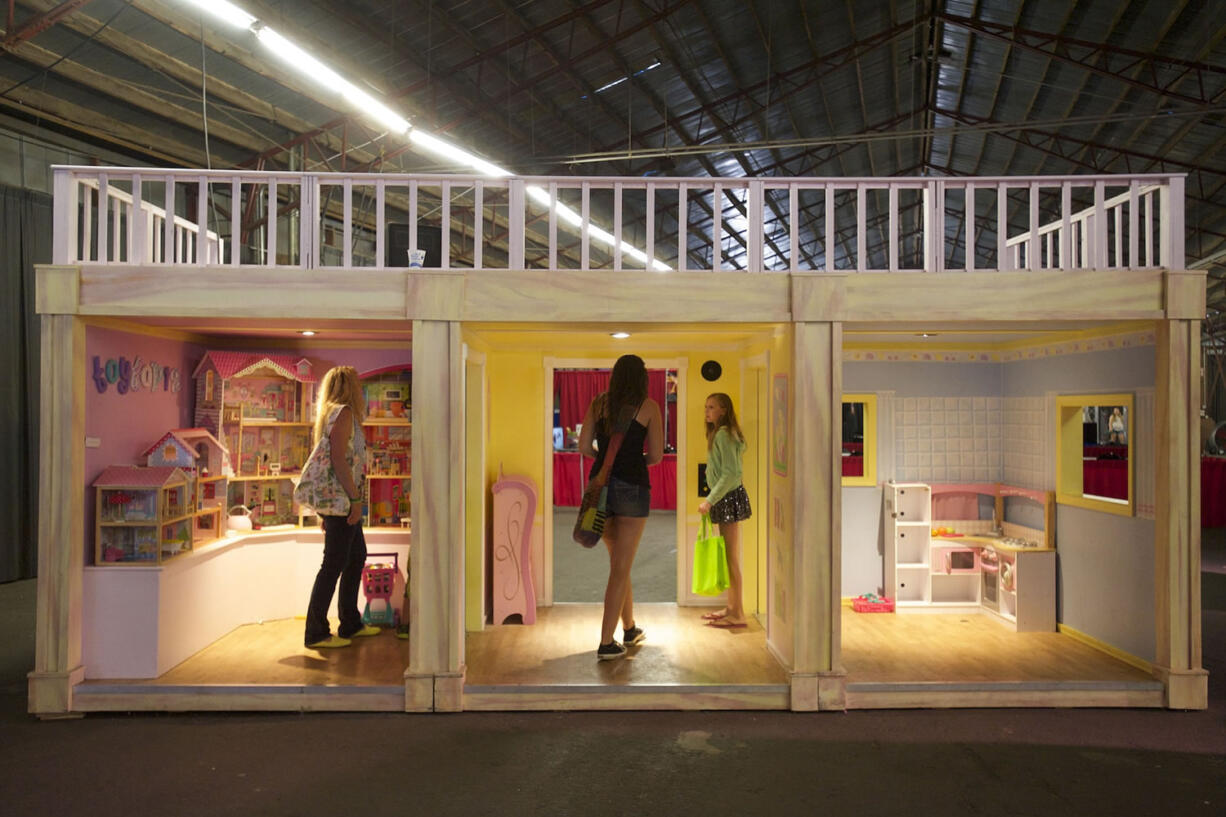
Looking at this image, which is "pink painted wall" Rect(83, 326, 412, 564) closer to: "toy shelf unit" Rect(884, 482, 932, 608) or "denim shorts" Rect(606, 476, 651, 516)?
"denim shorts" Rect(606, 476, 651, 516)

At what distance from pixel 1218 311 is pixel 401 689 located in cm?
2246

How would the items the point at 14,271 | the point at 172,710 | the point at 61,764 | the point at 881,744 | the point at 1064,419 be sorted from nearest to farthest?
the point at 61,764
the point at 881,744
the point at 172,710
the point at 1064,419
the point at 14,271

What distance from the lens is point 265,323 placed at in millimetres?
5648

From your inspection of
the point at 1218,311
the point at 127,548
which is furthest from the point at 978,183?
the point at 1218,311

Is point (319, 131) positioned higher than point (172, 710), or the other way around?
point (319, 131)

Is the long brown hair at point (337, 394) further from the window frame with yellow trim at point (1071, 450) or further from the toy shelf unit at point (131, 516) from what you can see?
the window frame with yellow trim at point (1071, 450)

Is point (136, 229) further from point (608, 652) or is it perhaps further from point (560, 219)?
point (560, 219)

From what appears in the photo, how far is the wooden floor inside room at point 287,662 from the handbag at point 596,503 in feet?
4.87

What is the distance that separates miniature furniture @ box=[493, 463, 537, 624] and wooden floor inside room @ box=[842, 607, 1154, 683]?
2.56m

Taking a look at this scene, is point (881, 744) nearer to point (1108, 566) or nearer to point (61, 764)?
point (1108, 566)

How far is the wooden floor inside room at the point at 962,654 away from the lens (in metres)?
5.61

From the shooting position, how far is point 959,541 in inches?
307

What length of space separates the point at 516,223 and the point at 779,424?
2221 mm

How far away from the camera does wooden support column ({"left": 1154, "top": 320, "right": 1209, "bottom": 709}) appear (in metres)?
5.25
